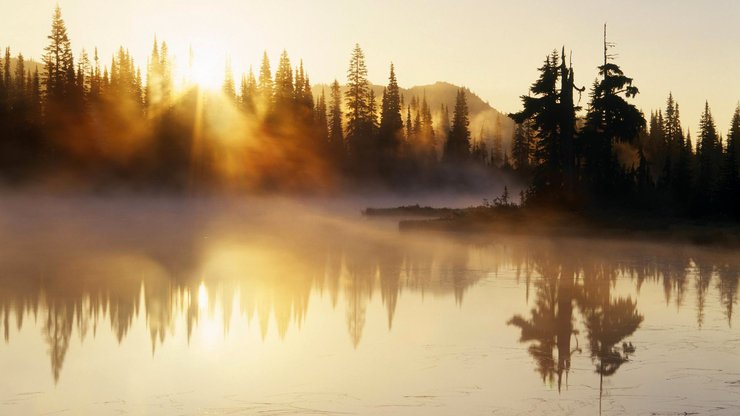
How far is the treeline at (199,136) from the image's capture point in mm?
82000

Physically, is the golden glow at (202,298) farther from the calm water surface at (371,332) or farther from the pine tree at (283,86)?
the pine tree at (283,86)

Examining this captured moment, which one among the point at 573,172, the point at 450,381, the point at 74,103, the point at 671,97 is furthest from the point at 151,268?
the point at 671,97

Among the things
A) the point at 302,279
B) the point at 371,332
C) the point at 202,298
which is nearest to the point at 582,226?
the point at 302,279

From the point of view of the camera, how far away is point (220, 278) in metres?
23.9

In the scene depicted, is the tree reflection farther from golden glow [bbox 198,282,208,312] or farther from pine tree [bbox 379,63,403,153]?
pine tree [bbox 379,63,403,153]

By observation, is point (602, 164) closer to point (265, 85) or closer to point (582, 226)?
point (582, 226)

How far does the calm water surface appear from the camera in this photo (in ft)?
36.2

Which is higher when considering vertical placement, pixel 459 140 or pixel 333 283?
pixel 459 140

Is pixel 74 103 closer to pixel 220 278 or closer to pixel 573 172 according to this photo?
pixel 573 172

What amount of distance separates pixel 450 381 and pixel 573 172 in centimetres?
4065

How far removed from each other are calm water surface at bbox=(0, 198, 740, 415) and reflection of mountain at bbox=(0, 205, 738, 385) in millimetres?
86

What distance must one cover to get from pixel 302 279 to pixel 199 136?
77.7 metres

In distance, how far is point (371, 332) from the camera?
1566cm

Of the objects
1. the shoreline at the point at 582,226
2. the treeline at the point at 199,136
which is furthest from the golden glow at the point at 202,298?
the treeline at the point at 199,136
